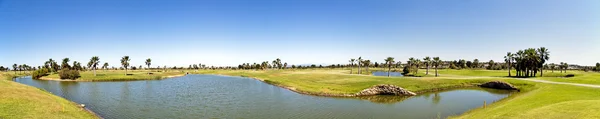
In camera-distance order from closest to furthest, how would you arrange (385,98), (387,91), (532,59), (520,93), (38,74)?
(385,98)
(520,93)
(387,91)
(532,59)
(38,74)

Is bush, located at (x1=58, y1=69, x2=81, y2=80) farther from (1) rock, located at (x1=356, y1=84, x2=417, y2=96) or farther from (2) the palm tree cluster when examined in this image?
(2) the palm tree cluster

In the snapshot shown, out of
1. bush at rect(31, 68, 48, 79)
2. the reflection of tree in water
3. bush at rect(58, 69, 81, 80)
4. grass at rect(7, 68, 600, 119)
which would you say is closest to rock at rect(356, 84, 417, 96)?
the reflection of tree in water

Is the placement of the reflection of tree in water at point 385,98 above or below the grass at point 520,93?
below

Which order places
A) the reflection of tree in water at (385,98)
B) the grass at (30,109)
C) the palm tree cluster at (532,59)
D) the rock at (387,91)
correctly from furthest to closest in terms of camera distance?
the palm tree cluster at (532,59) → the rock at (387,91) → the reflection of tree in water at (385,98) → the grass at (30,109)

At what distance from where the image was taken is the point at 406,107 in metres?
41.2

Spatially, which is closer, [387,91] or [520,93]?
[520,93]

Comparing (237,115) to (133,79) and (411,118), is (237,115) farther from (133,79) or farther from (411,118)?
(133,79)

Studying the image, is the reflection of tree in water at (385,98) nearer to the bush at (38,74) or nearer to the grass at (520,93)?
the grass at (520,93)

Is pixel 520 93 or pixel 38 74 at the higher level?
pixel 38 74

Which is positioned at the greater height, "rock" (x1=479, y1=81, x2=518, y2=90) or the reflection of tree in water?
"rock" (x1=479, y1=81, x2=518, y2=90)

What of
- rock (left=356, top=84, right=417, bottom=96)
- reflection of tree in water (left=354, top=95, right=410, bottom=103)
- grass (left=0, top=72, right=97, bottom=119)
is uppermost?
grass (left=0, top=72, right=97, bottom=119)

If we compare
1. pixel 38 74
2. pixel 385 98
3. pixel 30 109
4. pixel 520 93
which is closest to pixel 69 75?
pixel 38 74

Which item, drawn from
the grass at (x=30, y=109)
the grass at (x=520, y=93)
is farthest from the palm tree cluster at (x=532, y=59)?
the grass at (x=30, y=109)

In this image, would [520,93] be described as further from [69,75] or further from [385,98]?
[69,75]
